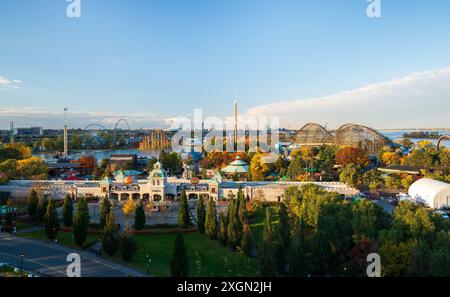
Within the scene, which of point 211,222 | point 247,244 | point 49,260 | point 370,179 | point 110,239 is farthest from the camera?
point 370,179

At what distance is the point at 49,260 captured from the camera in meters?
14.7

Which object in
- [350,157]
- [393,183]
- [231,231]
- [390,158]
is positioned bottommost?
[231,231]

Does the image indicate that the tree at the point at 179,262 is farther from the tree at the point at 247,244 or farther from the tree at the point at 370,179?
the tree at the point at 370,179

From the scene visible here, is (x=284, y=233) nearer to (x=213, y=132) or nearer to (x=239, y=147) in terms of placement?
(x=239, y=147)

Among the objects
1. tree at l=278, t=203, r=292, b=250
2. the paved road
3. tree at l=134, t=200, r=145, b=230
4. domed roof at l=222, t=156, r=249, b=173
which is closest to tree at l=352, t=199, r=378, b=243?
tree at l=278, t=203, r=292, b=250

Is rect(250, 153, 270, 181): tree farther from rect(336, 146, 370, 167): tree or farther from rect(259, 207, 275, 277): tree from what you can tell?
rect(259, 207, 275, 277): tree

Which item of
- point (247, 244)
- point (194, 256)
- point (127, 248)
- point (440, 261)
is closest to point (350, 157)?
point (247, 244)

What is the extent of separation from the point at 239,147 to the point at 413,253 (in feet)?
153

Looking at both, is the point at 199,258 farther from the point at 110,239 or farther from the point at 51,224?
the point at 51,224

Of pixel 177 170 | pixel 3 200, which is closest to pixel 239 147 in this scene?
pixel 177 170

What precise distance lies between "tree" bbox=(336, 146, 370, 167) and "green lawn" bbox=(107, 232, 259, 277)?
995 inches

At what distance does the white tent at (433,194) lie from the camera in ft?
77.3

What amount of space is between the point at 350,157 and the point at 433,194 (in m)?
15.2

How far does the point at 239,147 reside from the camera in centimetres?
5694
